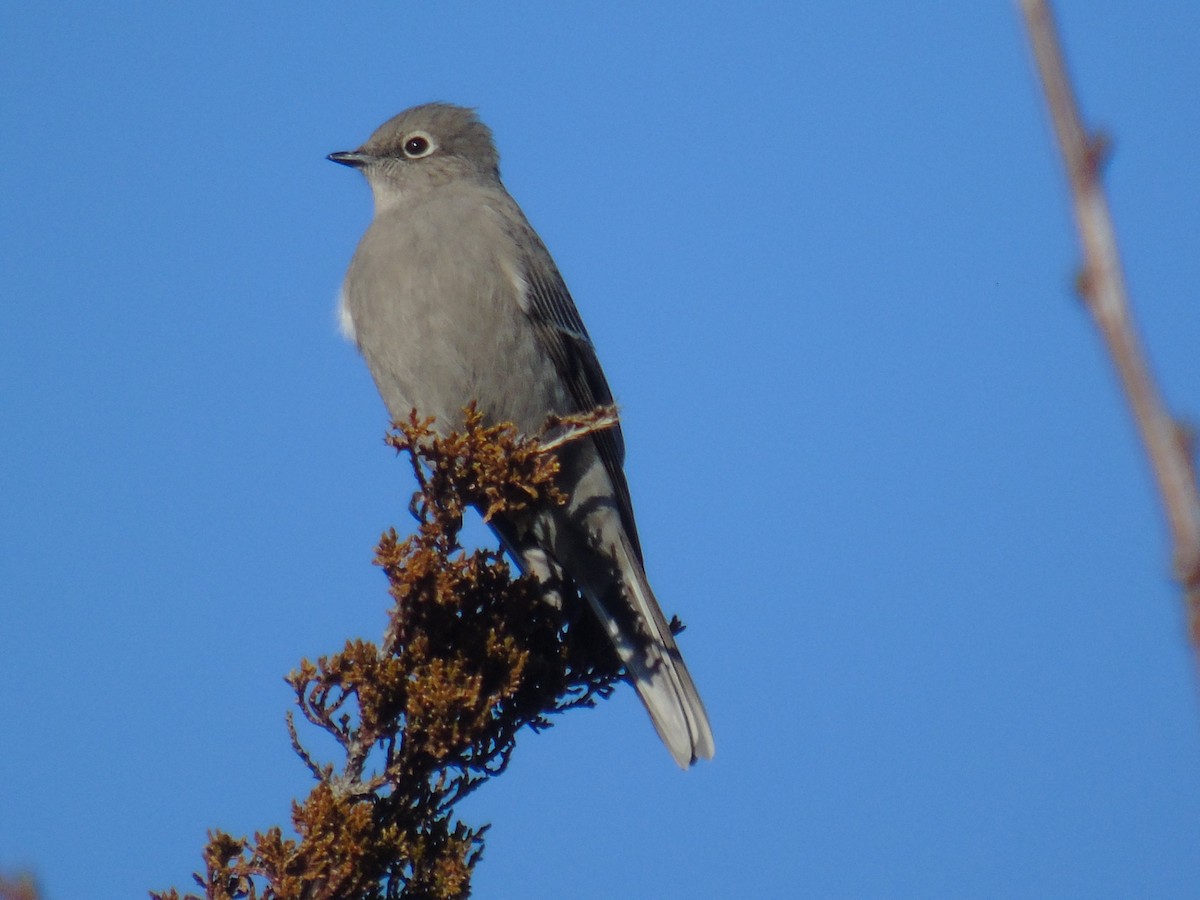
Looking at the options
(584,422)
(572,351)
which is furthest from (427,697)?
(572,351)

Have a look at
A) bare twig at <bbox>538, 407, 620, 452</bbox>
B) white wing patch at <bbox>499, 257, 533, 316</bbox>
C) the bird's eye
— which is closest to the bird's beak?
the bird's eye

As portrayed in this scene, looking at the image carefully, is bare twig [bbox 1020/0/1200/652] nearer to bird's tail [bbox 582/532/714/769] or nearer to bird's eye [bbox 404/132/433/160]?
bird's tail [bbox 582/532/714/769]

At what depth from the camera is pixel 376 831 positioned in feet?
16.7

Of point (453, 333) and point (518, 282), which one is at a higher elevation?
A: point (518, 282)

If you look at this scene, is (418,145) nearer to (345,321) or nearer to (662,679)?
(345,321)

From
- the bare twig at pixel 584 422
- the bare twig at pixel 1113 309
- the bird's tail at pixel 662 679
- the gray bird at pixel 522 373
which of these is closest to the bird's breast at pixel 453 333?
the gray bird at pixel 522 373

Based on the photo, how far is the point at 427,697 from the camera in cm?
533

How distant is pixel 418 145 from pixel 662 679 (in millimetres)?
4147

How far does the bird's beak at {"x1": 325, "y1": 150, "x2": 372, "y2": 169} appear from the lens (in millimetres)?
8805

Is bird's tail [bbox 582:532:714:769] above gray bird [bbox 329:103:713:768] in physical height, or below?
below

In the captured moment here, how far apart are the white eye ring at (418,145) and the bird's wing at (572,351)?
148 centimetres

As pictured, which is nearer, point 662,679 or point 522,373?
point 662,679

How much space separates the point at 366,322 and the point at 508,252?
92cm

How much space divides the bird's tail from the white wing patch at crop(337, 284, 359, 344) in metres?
2.11
